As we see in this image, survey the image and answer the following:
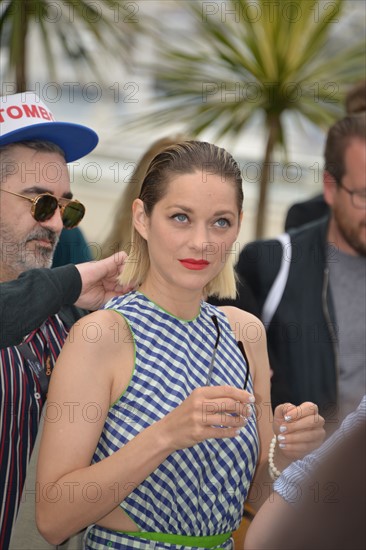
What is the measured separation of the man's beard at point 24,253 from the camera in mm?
2277

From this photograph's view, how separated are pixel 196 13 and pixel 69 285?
159 inches

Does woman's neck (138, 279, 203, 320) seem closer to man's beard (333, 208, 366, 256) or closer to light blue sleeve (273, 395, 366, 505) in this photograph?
light blue sleeve (273, 395, 366, 505)

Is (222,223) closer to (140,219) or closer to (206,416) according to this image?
(140,219)

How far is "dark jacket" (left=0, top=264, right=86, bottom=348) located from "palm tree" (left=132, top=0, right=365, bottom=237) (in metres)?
Answer: 3.66

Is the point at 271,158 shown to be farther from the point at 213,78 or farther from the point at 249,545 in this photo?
the point at 249,545

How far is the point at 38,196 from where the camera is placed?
228cm

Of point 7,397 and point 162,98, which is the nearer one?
point 7,397

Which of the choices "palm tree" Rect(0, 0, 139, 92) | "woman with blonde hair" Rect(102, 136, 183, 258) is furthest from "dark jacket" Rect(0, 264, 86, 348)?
"palm tree" Rect(0, 0, 139, 92)

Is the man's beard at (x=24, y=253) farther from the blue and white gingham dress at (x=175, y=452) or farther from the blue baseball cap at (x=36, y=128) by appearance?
the blue and white gingham dress at (x=175, y=452)

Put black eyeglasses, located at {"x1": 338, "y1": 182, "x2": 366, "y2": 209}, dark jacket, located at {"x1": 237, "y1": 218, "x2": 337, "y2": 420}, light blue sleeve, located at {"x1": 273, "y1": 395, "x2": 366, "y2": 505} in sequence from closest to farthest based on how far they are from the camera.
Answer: light blue sleeve, located at {"x1": 273, "y1": 395, "x2": 366, "y2": 505} < dark jacket, located at {"x1": 237, "y1": 218, "x2": 337, "y2": 420} < black eyeglasses, located at {"x1": 338, "y1": 182, "x2": 366, "y2": 209}

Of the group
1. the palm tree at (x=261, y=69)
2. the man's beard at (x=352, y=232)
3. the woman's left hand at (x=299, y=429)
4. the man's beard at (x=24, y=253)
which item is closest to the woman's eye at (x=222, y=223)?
the woman's left hand at (x=299, y=429)

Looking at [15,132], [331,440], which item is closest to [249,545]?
[331,440]

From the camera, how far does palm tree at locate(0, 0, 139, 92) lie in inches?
180

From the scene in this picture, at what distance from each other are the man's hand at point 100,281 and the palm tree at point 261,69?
3441 millimetres
